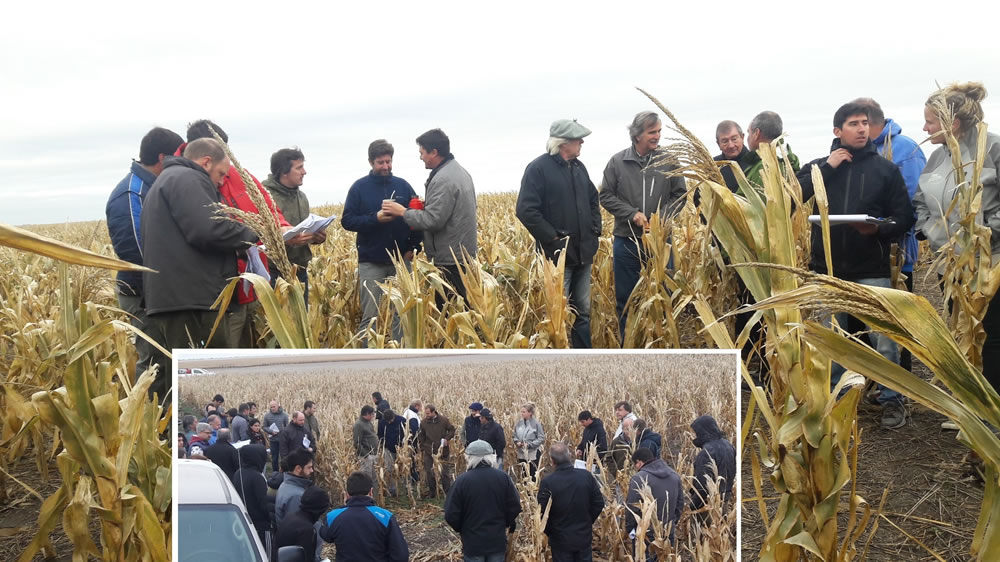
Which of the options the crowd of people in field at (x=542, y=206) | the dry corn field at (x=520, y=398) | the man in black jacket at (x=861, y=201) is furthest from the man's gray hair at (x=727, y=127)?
the dry corn field at (x=520, y=398)

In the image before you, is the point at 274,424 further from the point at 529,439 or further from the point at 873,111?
the point at 873,111

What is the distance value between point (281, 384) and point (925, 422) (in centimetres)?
453

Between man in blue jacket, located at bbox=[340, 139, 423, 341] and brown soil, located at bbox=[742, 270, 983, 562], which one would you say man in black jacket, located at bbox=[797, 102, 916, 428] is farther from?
man in blue jacket, located at bbox=[340, 139, 423, 341]

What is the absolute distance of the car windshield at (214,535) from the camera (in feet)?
6.38

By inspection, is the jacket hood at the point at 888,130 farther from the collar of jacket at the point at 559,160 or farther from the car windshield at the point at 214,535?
the car windshield at the point at 214,535

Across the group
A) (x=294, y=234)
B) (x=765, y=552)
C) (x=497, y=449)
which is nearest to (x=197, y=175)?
(x=294, y=234)

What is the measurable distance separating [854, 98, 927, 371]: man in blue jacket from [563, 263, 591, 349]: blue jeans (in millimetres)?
2111

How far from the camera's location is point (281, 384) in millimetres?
2016

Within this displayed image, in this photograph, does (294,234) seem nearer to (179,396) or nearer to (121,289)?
(121,289)

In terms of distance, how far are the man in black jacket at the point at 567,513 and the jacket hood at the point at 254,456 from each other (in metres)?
0.68

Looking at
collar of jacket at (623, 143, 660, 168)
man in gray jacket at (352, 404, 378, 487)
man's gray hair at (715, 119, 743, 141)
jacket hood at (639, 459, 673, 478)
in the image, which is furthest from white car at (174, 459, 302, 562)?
man's gray hair at (715, 119, 743, 141)

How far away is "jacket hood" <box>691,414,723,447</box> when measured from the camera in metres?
2.02

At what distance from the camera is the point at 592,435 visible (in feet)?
6.77

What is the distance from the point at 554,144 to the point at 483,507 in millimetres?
4262
